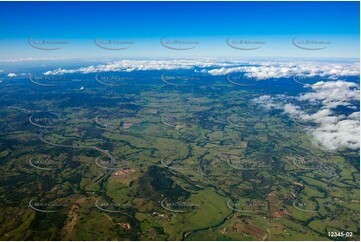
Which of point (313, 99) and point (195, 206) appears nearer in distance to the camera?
point (195, 206)

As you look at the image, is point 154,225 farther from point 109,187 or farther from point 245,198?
point 245,198

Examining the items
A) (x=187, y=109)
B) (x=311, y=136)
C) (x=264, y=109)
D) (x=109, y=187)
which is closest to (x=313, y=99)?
(x=264, y=109)

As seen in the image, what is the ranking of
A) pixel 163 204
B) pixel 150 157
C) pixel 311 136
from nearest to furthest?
pixel 163 204
pixel 150 157
pixel 311 136

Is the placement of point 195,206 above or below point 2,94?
below

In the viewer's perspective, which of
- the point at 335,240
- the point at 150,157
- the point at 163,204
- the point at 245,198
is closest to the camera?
the point at 335,240

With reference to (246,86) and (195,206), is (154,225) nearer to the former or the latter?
(195,206)

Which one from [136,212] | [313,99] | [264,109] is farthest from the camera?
[313,99]

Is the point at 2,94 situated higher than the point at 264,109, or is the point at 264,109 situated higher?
the point at 2,94

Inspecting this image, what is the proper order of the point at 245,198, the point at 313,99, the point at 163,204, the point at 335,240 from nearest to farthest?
the point at 335,240 → the point at 163,204 → the point at 245,198 → the point at 313,99

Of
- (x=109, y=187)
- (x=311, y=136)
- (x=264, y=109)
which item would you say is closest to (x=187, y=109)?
A: (x=264, y=109)
